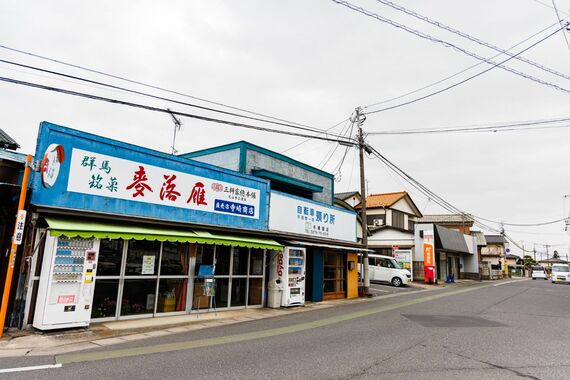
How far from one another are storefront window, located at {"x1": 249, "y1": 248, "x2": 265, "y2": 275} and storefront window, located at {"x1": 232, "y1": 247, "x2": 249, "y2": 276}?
1.08 feet

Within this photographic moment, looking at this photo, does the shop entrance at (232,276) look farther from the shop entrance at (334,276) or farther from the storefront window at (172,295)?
the shop entrance at (334,276)

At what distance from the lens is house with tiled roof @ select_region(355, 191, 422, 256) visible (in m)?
33.9

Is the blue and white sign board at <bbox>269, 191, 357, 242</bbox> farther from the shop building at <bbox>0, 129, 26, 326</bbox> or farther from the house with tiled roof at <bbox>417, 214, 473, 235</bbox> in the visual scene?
the house with tiled roof at <bbox>417, 214, 473, 235</bbox>

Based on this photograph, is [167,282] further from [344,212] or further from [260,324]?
[344,212]

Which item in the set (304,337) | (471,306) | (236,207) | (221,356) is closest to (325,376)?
(221,356)

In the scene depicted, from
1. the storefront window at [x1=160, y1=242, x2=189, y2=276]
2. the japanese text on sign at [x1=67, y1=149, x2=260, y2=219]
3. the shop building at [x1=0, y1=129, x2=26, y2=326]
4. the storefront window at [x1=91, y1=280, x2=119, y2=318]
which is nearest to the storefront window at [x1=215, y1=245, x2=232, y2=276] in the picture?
the japanese text on sign at [x1=67, y1=149, x2=260, y2=219]

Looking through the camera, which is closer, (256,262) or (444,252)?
(256,262)

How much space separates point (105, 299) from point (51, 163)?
12.9 feet

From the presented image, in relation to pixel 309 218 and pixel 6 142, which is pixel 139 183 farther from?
pixel 309 218

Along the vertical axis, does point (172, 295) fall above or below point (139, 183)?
below

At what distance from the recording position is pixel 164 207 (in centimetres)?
1131

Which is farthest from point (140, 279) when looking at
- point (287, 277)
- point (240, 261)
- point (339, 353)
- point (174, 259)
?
point (339, 353)

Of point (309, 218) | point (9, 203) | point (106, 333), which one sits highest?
point (309, 218)

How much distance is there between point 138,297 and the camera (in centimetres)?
1078
